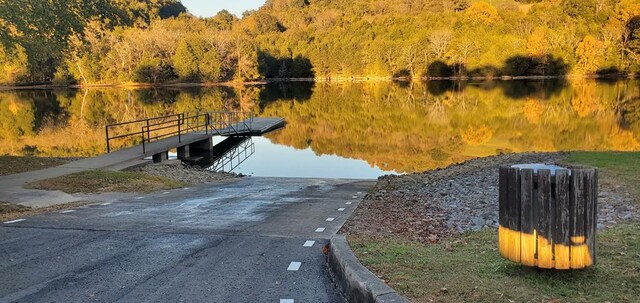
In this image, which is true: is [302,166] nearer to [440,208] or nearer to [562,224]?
[440,208]

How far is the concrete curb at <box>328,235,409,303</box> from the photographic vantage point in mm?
3712

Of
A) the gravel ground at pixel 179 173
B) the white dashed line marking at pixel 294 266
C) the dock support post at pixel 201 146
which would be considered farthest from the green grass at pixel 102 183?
the dock support post at pixel 201 146

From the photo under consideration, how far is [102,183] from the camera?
11938 mm

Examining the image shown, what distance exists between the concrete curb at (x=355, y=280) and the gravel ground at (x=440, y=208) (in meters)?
1.24

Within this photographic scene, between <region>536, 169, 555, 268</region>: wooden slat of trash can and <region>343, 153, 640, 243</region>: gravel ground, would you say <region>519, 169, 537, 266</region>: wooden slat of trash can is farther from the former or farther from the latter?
<region>343, 153, 640, 243</region>: gravel ground

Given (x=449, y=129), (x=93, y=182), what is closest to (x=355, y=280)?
(x=93, y=182)

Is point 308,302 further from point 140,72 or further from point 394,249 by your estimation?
point 140,72

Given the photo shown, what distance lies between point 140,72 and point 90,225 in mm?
97525

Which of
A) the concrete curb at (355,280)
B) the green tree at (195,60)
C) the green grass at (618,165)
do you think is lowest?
the green grass at (618,165)

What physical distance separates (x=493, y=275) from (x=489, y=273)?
0.07 m

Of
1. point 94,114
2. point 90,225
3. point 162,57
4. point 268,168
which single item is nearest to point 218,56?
point 162,57

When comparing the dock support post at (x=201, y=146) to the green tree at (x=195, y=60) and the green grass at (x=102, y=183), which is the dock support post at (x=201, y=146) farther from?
the green tree at (x=195, y=60)

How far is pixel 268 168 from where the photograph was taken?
22562mm

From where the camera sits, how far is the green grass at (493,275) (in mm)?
3633
